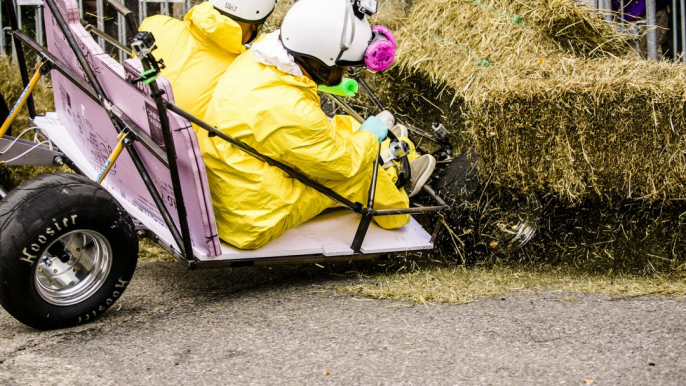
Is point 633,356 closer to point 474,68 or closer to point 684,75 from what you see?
point 684,75

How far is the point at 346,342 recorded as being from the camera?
4285 mm

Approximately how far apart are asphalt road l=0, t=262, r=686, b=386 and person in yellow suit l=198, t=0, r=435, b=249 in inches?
21.6

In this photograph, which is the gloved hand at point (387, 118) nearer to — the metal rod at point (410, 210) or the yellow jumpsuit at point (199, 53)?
the metal rod at point (410, 210)

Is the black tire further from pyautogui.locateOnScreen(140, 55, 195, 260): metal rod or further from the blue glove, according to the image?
the blue glove

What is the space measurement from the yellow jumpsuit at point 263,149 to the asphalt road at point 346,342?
0.53 m

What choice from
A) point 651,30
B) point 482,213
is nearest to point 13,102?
point 482,213

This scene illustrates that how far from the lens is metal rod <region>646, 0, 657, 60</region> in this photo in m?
6.99

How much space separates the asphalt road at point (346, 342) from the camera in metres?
3.85

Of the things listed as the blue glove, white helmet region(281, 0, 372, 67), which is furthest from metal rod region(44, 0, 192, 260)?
the blue glove

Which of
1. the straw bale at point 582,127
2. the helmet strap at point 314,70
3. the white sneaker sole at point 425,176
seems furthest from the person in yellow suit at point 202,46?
the straw bale at point 582,127

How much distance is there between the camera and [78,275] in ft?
14.7

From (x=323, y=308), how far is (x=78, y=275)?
1368mm

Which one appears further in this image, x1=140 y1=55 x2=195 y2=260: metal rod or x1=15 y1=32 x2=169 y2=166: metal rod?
x1=15 y1=32 x2=169 y2=166: metal rod

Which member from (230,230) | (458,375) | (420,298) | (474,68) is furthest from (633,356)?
(474,68)
